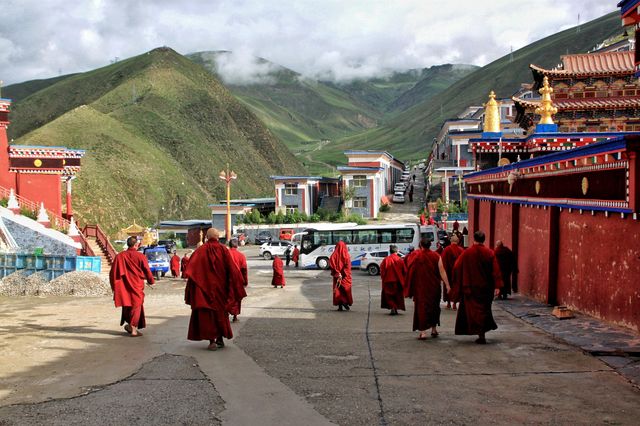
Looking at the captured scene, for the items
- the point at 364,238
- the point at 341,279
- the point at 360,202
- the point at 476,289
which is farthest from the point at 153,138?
the point at 476,289

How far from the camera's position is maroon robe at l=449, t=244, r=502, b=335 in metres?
10.4

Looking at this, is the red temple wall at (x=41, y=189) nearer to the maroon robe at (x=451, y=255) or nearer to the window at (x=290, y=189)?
the maroon robe at (x=451, y=255)

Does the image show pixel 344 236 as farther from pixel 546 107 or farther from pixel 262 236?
pixel 262 236

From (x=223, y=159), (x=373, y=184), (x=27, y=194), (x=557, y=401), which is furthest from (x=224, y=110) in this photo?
(x=557, y=401)

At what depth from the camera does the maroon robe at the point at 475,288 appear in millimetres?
10406

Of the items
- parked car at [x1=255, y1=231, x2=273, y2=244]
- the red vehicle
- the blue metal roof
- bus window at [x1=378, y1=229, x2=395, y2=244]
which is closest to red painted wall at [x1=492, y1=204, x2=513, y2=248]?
the blue metal roof

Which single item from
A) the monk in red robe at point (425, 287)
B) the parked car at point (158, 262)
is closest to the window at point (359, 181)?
the parked car at point (158, 262)

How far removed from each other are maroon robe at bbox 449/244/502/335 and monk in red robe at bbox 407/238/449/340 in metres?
0.58

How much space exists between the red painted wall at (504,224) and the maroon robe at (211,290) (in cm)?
1215

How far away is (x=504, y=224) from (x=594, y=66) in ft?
42.9

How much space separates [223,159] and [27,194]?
9136 centimetres

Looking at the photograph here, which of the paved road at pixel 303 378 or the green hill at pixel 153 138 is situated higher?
the green hill at pixel 153 138

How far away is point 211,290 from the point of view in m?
10.2

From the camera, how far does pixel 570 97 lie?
30891mm
